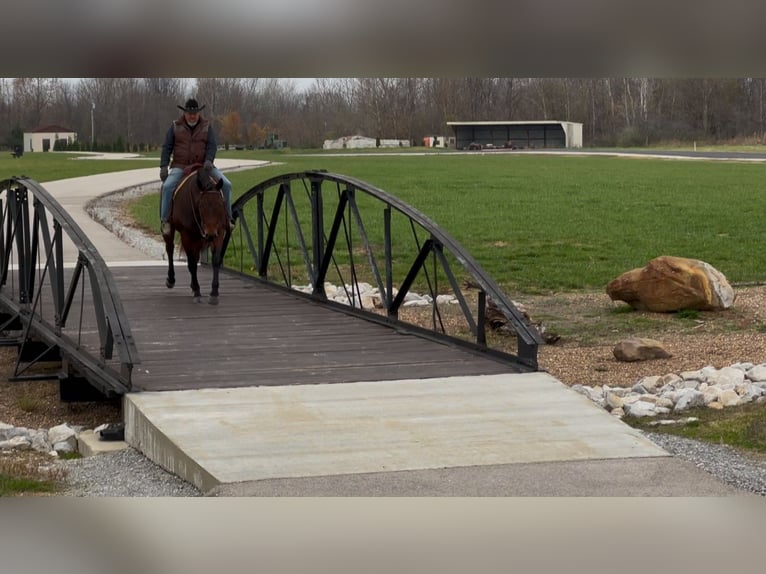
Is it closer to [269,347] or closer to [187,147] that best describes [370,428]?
[269,347]

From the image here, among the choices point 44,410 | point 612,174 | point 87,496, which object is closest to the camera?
point 87,496

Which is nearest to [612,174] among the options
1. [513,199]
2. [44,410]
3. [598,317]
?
[513,199]

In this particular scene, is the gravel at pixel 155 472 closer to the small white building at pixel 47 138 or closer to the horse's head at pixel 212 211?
the horse's head at pixel 212 211

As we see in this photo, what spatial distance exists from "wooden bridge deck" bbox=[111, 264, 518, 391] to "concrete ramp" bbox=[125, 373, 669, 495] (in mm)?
424

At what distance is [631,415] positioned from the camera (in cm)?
844

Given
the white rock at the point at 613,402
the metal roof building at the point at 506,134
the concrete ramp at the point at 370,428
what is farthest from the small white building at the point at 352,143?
the concrete ramp at the point at 370,428

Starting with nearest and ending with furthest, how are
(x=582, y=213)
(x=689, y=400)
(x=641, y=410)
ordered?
(x=641, y=410) < (x=689, y=400) < (x=582, y=213)

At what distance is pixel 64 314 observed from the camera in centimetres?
942

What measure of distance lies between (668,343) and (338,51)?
10.4 meters

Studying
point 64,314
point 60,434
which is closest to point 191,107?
point 64,314

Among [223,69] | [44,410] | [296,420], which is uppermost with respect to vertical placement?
[223,69]

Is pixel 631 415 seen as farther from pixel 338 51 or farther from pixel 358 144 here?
pixel 358 144

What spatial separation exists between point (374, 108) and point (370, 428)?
10797 cm

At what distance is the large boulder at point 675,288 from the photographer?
13430 millimetres
